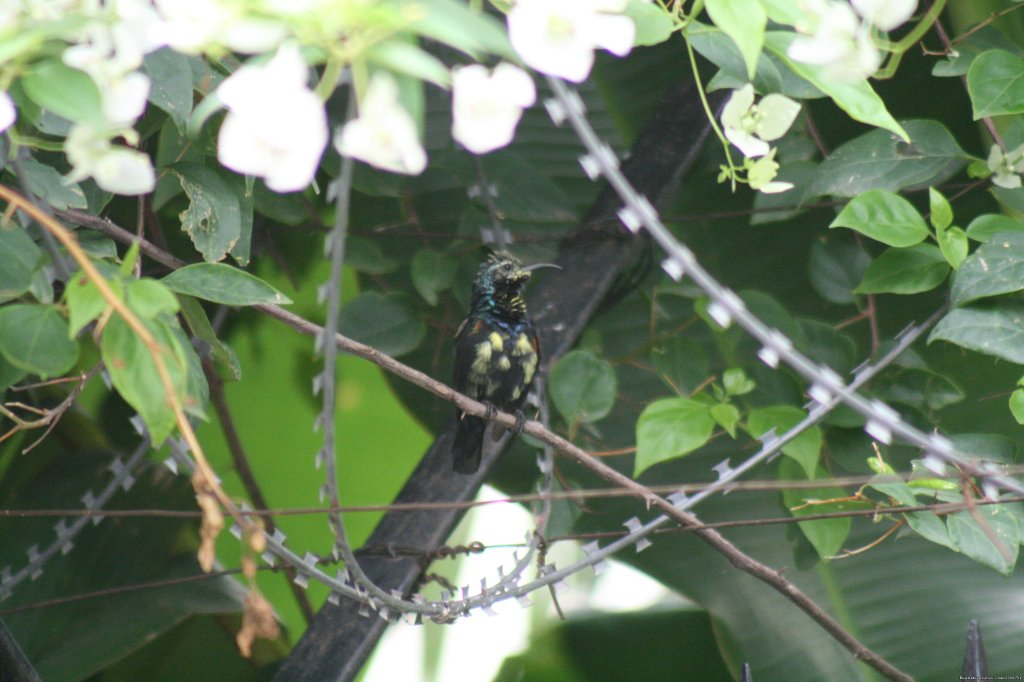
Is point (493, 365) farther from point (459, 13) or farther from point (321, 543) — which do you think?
point (459, 13)

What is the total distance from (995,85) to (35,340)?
1.15m

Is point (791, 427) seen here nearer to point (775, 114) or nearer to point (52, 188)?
point (775, 114)

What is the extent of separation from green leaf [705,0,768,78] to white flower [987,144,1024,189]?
71cm

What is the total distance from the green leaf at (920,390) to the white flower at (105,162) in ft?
3.95

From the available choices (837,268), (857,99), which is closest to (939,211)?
(837,268)

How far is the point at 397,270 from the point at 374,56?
57.1 inches

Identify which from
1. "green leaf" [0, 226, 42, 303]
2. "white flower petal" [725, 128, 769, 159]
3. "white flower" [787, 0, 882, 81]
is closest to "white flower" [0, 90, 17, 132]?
"green leaf" [0, 226, 42, 303]

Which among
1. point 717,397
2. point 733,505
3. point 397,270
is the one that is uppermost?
point 717,397

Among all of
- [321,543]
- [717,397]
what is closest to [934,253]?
[717,397]

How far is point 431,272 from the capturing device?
181 cm

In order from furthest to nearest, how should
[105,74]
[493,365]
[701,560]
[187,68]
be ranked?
[493,365]
[701,560]
[187,68]
[105,74]

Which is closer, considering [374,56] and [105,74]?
[374,56]

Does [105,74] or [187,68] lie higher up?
[105,74]

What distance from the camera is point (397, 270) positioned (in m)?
2.02
